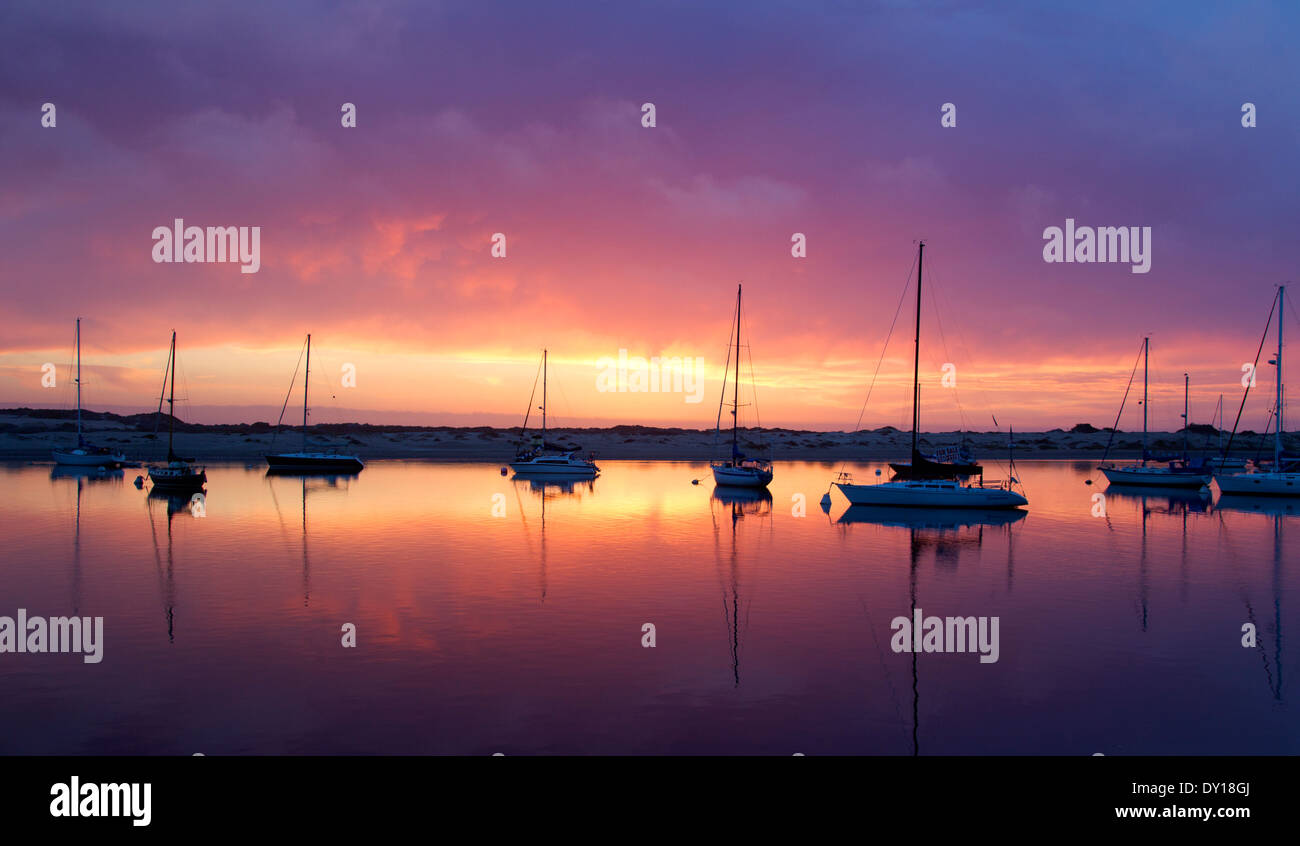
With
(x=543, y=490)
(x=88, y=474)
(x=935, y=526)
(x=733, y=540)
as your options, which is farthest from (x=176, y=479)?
(x=935, y=526)

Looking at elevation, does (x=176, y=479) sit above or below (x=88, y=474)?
above

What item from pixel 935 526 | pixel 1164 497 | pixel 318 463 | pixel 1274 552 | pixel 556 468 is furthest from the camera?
pixel 318 463

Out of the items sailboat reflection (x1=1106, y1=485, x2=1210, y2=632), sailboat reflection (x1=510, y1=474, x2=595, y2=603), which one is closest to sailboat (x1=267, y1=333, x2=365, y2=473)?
sailboat reflection (x1=510, y1=474, x2=595, y2=603)

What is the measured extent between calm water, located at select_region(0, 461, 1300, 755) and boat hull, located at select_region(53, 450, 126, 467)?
43849 millimetres

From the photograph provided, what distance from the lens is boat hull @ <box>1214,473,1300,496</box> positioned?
51431mm

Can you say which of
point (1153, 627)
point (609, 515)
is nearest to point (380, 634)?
point (1153, 627)

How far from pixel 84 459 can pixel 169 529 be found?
5226 centimetres

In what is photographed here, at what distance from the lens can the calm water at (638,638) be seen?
11.1 m

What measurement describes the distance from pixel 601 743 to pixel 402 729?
286 cm

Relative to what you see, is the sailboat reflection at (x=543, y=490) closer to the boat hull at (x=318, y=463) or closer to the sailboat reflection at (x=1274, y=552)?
the boat hull at (x=318, y=463)

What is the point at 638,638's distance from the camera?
52.7 feet

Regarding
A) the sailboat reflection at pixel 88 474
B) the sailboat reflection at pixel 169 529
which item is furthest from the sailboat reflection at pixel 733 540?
the sailboat reflection at pixel 88 474

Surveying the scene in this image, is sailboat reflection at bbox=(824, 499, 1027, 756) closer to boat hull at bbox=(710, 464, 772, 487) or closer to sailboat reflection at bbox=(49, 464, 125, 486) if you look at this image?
boat hull at bbox=(710, 464, 772, 487)

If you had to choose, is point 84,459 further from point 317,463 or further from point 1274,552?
point 1274,552
